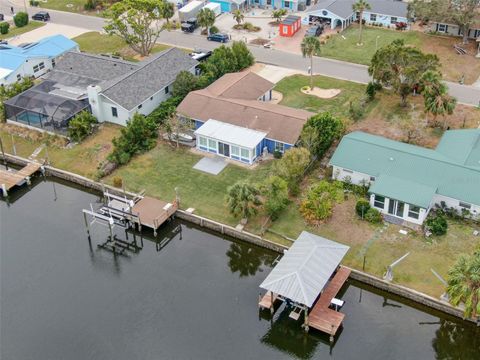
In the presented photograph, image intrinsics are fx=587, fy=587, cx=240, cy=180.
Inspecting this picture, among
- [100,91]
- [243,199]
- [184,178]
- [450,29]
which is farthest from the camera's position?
[450,29]

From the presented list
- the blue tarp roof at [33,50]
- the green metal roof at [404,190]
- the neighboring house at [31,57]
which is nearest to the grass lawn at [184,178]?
the green metal roof at [404,190]

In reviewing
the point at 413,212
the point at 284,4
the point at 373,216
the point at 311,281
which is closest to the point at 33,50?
the point at 284,4

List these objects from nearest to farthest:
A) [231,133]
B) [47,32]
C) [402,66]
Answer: [231,133] < [402,66] < [47,32]

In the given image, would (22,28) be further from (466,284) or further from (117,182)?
(466,284)

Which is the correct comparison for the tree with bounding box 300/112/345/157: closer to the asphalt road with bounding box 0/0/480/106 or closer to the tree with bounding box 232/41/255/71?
the asphalt road with bounding box 0/0/480/106

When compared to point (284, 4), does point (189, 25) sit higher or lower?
lower

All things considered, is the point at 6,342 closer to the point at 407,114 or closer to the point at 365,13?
the point at 407,114
